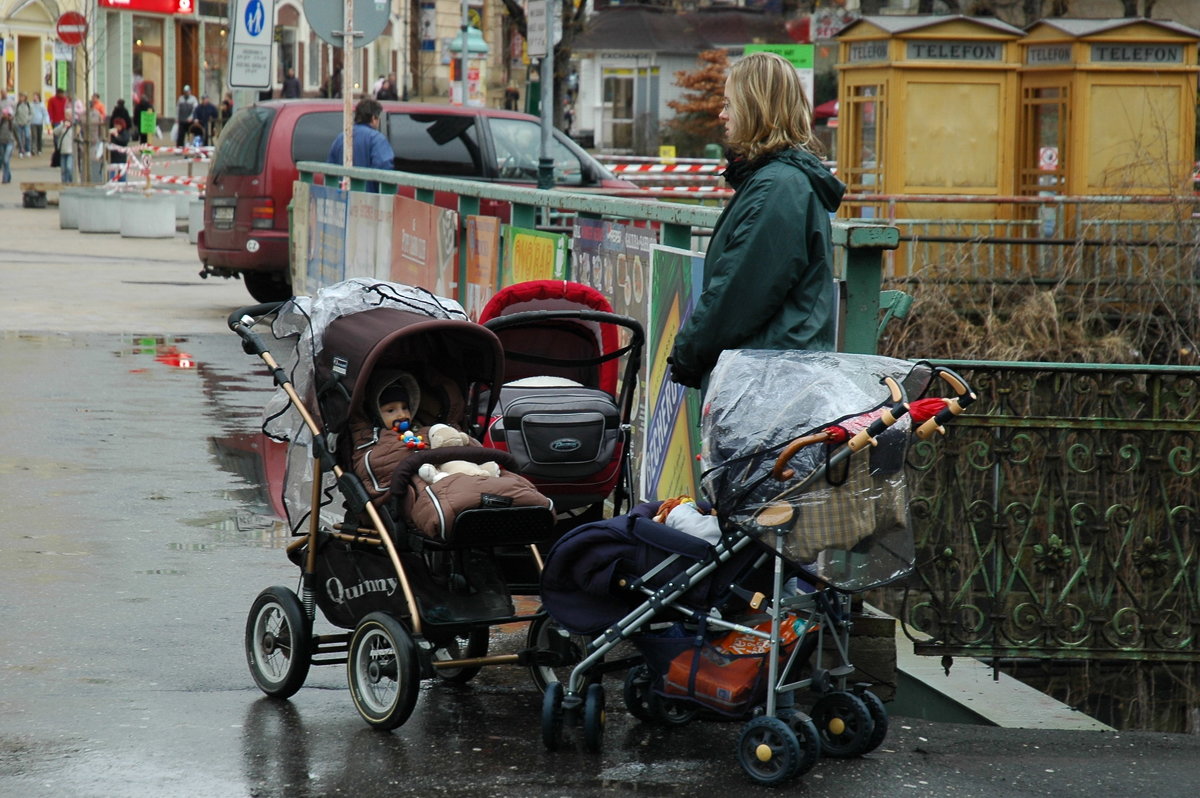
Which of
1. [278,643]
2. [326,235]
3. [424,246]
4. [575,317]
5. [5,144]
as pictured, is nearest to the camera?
[278,643]

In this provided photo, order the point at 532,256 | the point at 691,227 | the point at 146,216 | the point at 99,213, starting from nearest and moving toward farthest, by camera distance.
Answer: the point at 691,227, the point at 532,256, the point at 146,216, the point at 99,213

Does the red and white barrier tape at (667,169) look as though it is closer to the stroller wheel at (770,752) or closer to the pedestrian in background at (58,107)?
the stroller wheel at (770,752)

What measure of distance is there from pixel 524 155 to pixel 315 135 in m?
2.06

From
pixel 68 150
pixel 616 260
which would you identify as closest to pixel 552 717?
pixel 616 260

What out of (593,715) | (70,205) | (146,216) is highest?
(70,205)

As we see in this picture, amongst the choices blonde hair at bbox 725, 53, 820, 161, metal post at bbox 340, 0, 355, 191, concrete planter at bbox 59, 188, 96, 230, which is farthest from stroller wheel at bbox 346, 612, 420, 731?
concrete planter at bbox 59, 188, 96, 230

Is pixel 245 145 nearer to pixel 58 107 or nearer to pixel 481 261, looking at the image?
pixel 481 261

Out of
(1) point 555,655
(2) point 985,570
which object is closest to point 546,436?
(1) point 555,655

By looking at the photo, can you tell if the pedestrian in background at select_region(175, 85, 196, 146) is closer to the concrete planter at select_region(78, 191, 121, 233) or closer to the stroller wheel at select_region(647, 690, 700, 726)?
the concrete planter at select_region(78, 191, 121, 233)

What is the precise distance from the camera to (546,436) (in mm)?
5555

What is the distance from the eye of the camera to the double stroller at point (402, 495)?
16.5ft

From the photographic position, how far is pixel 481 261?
9.66 metres

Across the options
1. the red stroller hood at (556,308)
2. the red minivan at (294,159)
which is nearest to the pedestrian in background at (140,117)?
the red minivan at (294,159)

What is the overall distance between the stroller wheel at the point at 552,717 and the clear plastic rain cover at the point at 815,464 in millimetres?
716
